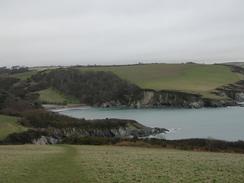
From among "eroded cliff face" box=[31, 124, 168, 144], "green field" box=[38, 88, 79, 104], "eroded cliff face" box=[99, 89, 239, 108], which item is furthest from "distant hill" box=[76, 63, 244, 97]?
"eroded cliff face" box=[31, 124, 168, 144]

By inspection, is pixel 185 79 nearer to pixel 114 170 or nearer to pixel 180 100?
pixel 180 100

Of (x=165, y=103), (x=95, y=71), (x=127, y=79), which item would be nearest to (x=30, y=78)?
(x=95, y=71)

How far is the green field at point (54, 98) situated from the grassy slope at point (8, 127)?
102056 mm

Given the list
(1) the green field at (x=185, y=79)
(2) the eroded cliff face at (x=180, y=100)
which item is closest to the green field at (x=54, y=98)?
(2) the eroded cliff face at (x=180, y=100)

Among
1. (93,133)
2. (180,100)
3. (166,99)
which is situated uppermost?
(166,99)

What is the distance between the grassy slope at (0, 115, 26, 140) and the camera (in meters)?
62.9

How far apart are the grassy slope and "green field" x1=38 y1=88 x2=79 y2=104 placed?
102056mm

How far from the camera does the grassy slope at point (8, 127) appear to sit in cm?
6292

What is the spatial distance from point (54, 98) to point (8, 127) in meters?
117

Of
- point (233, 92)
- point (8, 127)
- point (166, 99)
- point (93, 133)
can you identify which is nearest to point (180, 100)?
point (166, 99)

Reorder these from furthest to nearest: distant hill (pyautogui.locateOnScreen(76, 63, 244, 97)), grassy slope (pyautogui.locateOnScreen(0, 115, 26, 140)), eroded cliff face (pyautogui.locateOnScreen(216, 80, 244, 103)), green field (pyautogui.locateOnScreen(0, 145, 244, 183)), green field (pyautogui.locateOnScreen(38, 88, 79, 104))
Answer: green field (pyautogui.locateOnScreen(38, 88, 79, 104)) < distant hill (pyautogui.locateOnScreen(76, 63, 244, 97)) < eroded cliff face (pyautogui.locateOnScreen(216, 80, 244, 103)) < grassy slope (pyautogui.locateOnScreen(0, 115, 26, 140)) < green field (pyautogui.locateOnScreen(0, 145, 244, 183))

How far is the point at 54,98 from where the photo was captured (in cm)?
18338

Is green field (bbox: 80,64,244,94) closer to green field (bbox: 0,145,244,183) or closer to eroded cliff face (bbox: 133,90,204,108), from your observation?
eroded cliff face (bbox: 133,90,204,108)

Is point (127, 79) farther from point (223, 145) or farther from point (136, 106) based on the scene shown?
point (223, 145)
